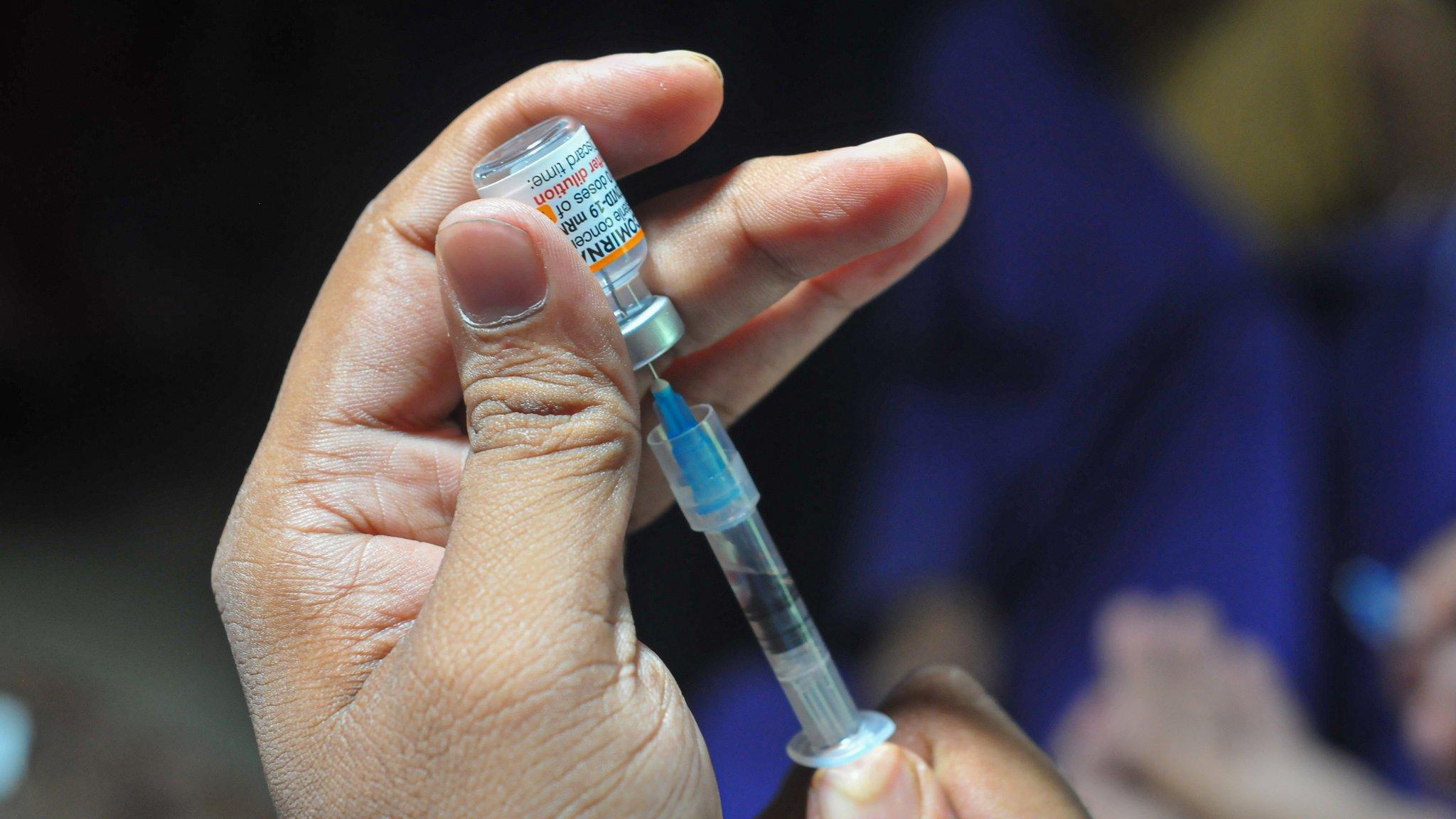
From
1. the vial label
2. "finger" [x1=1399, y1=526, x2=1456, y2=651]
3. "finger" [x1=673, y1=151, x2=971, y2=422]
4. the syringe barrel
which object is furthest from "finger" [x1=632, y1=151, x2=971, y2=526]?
"finger" [x1=1399, y1=526, x2=1456, y2=651]

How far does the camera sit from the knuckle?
0.75m

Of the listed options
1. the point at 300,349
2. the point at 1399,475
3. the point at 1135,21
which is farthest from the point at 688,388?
the point at 1399,475

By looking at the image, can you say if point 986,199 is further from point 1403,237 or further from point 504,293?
point 504,293

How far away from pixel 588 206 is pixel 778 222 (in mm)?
267

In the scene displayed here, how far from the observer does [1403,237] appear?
1.68 m

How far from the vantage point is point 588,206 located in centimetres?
82

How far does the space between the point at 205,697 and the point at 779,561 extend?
876 mm

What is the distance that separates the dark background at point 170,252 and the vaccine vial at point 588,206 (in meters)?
0.55

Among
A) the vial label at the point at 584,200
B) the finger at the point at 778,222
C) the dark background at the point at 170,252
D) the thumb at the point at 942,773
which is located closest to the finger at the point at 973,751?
the thumb at the point at 942,773

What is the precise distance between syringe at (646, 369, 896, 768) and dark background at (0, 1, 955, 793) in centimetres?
63

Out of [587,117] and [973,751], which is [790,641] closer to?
[973,751]

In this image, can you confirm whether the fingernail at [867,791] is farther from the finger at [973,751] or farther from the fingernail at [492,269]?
the fingernail at [492,269]

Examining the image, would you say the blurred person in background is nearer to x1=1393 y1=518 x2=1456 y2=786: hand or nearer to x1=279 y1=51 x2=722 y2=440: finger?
x1=1393 y1=518 x2=1456 y2=786: hand

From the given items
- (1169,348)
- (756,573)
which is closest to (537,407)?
(756,573)
